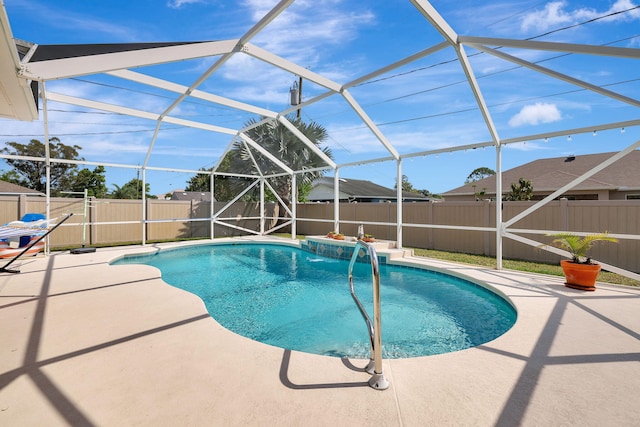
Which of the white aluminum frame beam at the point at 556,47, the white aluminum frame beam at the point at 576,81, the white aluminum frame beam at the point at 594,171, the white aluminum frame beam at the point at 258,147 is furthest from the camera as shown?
the white aluminum frame beam at the point at 258,147

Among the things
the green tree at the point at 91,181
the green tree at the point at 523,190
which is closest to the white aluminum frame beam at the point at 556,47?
the green tree at the point at 523,190

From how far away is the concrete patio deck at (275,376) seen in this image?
Answer: 72.1 inches

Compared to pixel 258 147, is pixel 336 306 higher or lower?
lower

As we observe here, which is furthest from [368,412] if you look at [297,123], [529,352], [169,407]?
[297,123]

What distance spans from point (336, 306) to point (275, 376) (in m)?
2.72

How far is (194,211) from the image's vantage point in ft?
43.3

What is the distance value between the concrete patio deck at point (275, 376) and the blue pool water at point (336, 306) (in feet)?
2.17

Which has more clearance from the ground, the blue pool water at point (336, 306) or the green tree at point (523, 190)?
the green tree at point (523, 190)

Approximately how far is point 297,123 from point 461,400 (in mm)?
13946

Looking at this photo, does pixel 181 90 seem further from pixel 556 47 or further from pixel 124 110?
pixel 556 47

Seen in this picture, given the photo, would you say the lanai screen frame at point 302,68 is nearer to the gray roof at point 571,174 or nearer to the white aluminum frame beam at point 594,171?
the white aluminum frame beam at point 594,171

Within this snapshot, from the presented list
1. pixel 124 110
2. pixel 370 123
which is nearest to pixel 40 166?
pixel 124 110

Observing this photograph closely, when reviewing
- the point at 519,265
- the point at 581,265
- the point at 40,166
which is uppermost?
the point at 40,166

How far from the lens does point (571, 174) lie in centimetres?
1388
